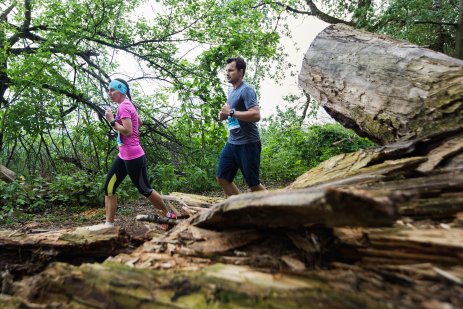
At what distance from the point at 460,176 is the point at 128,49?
788 centimetres

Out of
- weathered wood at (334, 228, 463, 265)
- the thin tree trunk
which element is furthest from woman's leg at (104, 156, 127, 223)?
the thin tree trunk

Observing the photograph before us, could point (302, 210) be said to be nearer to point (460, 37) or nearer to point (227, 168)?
point (227, 168)

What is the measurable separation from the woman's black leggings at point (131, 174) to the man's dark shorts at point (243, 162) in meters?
0.93

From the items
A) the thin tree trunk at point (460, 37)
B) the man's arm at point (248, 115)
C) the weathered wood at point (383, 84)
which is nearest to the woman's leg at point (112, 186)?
the man's arm at point (248, 115)

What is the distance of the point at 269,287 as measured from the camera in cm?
119

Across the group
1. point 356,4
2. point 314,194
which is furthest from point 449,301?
point 356,4

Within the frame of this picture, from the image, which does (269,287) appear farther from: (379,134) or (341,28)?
(341,28)

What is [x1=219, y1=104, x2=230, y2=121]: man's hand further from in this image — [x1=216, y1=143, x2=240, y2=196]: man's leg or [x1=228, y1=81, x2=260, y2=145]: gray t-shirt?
[x1=216, y1=143, x2=240, y2=196]: man's leg

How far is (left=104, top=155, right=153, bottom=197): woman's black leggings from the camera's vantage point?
399 cm

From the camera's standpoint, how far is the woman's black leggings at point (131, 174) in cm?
399

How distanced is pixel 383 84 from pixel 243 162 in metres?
1.63

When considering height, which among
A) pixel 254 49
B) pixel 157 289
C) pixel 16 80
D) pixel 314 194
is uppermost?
pixel 254 49

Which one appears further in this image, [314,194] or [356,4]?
[356,4]

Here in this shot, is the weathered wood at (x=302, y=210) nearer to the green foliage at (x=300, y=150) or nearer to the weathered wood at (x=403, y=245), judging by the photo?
the weathered wood at (x=403, y=245)
